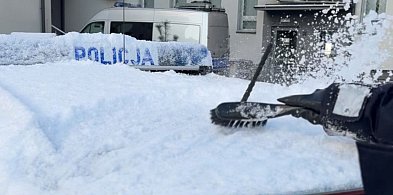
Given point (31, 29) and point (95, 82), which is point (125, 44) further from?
point (31, 29)

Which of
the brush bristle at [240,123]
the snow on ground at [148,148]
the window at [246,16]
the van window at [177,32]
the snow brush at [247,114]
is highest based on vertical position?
the window at [246,16]

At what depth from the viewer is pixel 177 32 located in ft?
33.3

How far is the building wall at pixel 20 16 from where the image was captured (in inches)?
496

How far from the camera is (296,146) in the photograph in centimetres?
203

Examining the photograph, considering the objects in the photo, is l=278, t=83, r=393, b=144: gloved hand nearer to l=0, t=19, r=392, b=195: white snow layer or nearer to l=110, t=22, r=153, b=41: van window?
l=0, t=19, r=392, b=195: white snow layer

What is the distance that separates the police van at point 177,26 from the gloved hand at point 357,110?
25.6 ft

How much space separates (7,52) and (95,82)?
183 centimetres

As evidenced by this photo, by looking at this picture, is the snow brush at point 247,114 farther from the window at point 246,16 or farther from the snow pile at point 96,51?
the window at point 246,16

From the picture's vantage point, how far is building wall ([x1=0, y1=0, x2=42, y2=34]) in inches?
496

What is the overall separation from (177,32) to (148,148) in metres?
8.33

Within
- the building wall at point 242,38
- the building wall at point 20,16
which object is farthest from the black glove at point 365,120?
the building wall at point 242,38

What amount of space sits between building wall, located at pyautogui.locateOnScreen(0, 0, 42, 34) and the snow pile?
8.13 metres

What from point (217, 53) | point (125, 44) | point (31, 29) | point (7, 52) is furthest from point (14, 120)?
point (31, 29)

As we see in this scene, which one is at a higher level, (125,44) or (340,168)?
(125,44)
